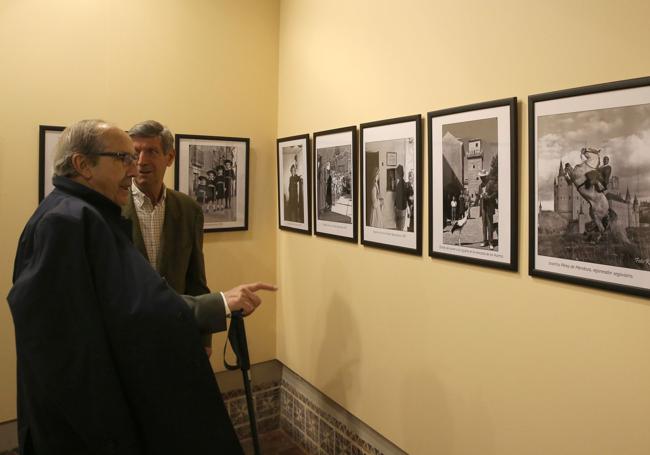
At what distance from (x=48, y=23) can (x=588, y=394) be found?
273cm

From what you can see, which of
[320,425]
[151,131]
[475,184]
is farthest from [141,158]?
[320,425]

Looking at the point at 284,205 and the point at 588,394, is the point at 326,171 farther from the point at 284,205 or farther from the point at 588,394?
the point at 588,394

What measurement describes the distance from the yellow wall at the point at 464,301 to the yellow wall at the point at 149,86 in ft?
1.06

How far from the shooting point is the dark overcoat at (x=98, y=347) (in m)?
1.21

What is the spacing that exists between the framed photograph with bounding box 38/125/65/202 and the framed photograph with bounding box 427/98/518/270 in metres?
1.79

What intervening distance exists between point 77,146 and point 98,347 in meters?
0.59

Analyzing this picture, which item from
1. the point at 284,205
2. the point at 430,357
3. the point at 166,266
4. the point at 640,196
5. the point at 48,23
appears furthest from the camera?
the point at 284,205

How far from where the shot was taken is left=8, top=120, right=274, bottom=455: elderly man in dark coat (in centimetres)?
122

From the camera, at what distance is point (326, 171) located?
2465 mm

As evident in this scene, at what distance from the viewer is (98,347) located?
1.23 m

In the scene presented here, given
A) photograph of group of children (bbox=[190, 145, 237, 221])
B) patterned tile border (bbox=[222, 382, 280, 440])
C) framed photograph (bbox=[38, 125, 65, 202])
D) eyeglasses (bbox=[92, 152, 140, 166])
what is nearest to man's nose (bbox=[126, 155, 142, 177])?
eyeglasses (bbox=[92, 152, 140, 166])

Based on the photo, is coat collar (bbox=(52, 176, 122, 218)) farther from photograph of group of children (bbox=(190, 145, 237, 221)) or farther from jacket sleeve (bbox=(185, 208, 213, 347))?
photograph of group of children (bbox=(190, 145, 237, 221))

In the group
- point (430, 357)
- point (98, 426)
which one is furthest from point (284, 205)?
point (98, 426)

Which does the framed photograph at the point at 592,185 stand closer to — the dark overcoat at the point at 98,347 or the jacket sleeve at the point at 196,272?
the dark overcoat at the point at 98,347
